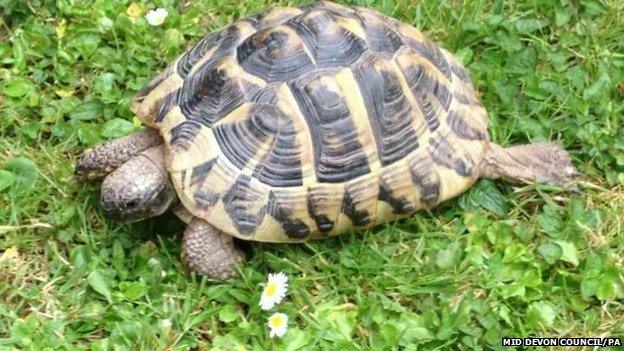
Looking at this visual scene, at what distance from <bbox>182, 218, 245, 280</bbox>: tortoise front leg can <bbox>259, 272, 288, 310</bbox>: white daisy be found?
182 mm

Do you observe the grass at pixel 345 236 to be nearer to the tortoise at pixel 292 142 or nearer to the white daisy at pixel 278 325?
the white daisy at pixel 278 325

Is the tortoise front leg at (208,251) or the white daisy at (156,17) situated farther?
the white daisy at (156,17)

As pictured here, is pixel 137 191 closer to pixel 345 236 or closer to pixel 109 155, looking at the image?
pixel 109 155

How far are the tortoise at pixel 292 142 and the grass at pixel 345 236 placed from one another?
17cm

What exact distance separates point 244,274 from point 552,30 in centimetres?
204

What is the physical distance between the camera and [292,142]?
3.39 m

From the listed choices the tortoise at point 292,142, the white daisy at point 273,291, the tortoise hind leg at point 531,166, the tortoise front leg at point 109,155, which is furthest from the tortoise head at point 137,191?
the tortoise hind leg at point 531,166

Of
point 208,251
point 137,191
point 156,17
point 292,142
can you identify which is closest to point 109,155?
point 137,191

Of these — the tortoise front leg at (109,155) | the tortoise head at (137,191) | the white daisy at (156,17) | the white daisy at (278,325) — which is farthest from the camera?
the white daisy at (156,17)

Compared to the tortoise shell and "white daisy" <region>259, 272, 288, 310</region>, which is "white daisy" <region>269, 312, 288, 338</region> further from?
the tortoise shell

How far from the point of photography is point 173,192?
3.55m

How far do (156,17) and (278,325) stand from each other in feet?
5.97

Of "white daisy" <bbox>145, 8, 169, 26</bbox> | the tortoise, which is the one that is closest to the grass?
"white daisy" <bbox>145, 8, 169, 26</bbox>

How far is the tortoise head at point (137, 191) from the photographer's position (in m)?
3.46
